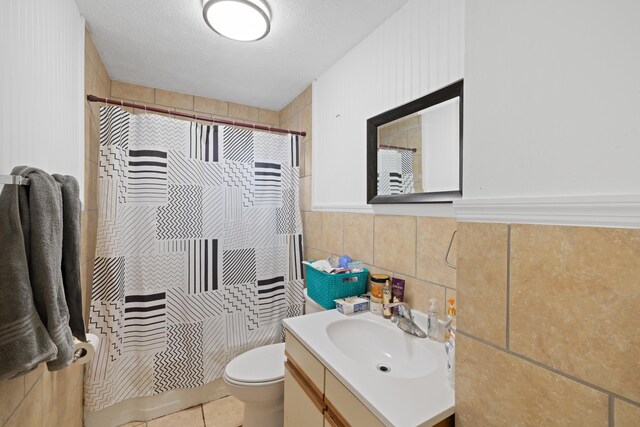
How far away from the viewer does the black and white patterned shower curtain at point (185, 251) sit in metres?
1.60

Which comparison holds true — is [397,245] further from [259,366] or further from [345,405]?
[259,366]

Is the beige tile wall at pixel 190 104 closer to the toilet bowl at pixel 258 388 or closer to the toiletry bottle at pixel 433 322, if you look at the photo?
the toilet bowl at pixel 258 388

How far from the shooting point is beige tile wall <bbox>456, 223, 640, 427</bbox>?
0.45m

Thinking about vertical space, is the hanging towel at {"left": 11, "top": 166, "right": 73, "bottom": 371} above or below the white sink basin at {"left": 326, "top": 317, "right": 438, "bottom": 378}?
above

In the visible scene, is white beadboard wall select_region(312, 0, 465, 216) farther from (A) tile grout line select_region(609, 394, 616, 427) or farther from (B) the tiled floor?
(B) the tiled floor

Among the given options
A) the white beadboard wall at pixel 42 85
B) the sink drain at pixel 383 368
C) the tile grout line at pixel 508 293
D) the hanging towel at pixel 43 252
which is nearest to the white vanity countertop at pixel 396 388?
the sink drain at pixel 383 368

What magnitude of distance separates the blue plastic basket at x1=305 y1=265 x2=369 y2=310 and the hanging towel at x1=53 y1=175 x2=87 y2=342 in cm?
100

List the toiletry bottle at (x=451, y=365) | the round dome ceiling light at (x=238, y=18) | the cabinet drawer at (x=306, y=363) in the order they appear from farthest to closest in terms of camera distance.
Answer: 1. the round dome ceiling light at (x=238, y=18)
2. the cabinet drawer at (x=306, y=363)
3. the toiletry bottle at (x=451, y=365)

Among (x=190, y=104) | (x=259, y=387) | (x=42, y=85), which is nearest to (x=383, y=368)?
(x=259, y=387)

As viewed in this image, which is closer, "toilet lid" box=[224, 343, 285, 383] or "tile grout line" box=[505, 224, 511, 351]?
"tile grout line" box=[505, 224, 511, 351]

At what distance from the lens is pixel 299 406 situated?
3.76ft

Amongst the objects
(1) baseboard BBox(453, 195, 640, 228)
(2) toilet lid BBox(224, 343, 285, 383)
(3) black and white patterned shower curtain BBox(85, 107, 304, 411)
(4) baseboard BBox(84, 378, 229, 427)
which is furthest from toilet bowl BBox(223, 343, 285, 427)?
(1) baseboard BBox(453, 195, 640, 228)

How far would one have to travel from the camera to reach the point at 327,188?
6.39 ft

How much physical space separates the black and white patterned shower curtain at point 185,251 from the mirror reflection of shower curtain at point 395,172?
87 cm
